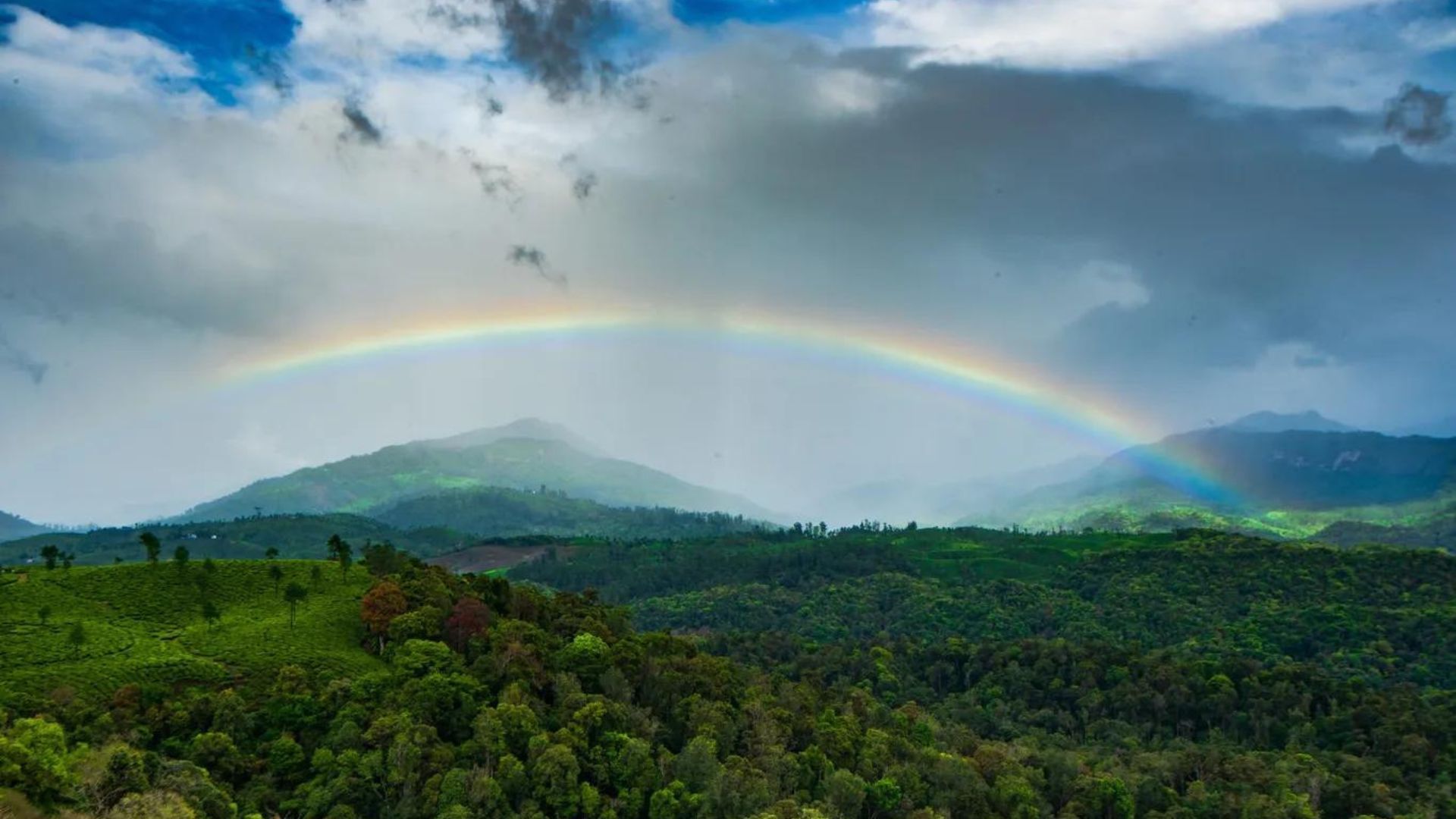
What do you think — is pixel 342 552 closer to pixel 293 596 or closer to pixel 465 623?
pixel 293 596

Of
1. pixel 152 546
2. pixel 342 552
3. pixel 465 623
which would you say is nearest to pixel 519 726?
pixel 465 623

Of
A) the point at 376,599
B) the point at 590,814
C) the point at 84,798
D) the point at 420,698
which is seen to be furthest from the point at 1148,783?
the point at 84,798

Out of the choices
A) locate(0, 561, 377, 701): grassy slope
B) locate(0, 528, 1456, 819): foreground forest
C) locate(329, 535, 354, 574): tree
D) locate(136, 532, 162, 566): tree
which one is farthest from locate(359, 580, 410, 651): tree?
locate(136, 532, 162, 566): tree

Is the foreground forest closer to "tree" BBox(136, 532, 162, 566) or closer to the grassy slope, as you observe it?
the grassy slope

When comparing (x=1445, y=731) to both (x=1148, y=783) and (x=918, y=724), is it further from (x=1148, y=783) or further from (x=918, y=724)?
(x=918, y=724)

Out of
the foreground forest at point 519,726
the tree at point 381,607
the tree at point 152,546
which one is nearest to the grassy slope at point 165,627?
the foreground forest at point 519,726

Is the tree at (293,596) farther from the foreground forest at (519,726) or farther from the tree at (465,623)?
the tree at (465,623)
